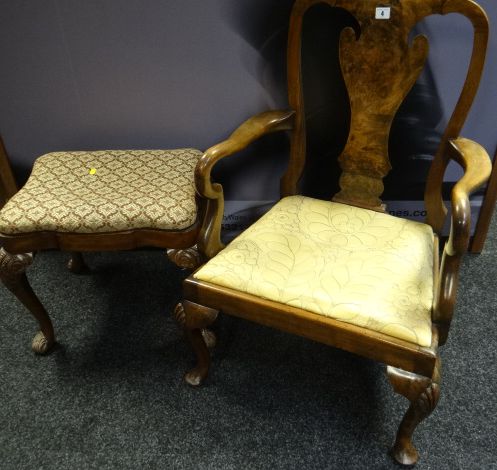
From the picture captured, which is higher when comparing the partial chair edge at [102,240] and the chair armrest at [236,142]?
the chair armrest at [236,142]

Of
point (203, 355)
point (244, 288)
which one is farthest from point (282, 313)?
point (203, 355)

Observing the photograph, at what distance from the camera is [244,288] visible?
1004 mm

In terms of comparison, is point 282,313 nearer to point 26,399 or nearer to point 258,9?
point 26,399

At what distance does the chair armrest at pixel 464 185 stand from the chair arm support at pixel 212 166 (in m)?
0.44

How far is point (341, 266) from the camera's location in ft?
3.36

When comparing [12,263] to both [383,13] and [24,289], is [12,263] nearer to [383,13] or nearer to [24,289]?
[24,289]

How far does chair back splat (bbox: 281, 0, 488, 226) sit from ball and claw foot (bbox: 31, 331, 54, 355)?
91 cm

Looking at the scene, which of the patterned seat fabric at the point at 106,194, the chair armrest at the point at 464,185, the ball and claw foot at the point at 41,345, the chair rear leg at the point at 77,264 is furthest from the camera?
the chair rear leg at the point at 77,264

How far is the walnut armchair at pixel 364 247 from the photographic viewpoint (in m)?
0.90

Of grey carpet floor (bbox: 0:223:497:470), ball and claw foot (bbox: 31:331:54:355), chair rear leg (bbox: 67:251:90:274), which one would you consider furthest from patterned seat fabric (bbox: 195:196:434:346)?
chair rear leg (bbox: 67:251:90:274)

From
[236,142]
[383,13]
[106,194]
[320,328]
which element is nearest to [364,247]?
[320,328]

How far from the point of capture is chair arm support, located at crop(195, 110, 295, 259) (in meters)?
1.05

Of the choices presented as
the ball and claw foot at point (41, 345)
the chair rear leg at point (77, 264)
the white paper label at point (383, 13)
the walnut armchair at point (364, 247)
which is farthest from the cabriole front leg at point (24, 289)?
the white paper label at point (383, 13)

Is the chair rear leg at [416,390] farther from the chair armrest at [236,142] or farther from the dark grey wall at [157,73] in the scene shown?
the dark grey wall at [157,73]
